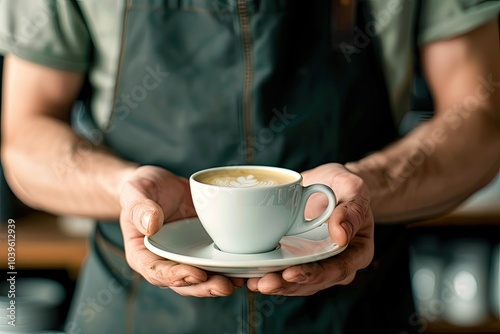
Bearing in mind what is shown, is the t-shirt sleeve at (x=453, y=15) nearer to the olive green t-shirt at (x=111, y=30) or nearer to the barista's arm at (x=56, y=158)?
the olive green t-shirt at (x=111, y=30)

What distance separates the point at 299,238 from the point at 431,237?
4.85 feet

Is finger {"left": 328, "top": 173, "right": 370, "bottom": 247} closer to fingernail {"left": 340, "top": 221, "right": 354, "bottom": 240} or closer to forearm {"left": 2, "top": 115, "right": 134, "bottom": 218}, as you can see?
fingernail {"left": 340, "top": 221, "right": 354, "bottom": 240}

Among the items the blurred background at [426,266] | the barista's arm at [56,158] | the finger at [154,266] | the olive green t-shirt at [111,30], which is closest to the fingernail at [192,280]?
the finger at [154,266]

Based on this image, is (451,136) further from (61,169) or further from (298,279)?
(61,169)

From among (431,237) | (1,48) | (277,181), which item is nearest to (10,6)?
(1,48)

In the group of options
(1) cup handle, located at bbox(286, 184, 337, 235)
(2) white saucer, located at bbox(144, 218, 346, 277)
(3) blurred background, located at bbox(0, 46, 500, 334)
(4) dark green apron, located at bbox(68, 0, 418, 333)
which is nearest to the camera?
(2) white saucer, located at bbox(144, 218, 346, 277)

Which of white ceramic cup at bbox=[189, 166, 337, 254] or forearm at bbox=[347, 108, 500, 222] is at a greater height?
white ceramic cup at bbox=[189, 166, 337, 254]

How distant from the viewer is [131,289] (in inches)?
45.7

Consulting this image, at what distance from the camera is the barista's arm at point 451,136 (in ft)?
3.80

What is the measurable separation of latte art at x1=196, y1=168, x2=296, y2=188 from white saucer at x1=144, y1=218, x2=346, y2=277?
0.27ft

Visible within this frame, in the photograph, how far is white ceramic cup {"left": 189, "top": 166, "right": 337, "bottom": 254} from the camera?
854 mm

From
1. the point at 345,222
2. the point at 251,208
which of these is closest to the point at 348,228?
the point at 345,222

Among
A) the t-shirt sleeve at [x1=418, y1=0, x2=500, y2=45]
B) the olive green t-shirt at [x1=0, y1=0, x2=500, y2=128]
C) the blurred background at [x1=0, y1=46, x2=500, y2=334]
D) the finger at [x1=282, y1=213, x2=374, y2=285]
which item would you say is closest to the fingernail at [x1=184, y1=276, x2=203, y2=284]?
the finger at [x1=282, y1=213, x2=374, y2=285]

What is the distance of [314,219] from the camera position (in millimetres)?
914
